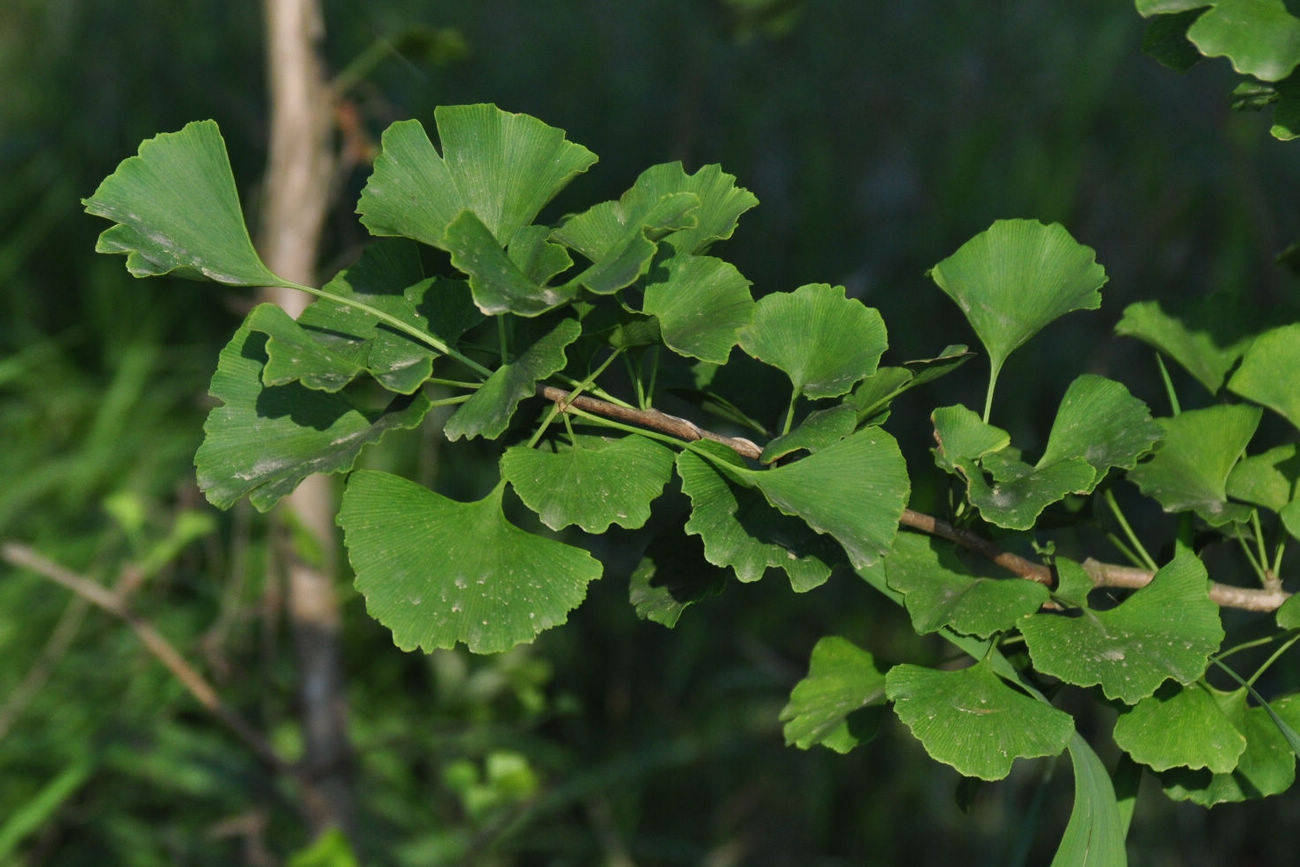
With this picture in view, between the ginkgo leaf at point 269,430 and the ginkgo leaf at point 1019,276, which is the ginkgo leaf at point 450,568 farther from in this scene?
the ginkgo leaf at point 1019,276

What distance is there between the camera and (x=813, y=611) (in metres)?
1.55

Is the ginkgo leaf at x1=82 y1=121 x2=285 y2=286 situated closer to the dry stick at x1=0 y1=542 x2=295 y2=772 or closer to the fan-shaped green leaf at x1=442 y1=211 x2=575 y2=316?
the fan-shaped green leaf at x1=442 y1=211 x2=575 y2=316

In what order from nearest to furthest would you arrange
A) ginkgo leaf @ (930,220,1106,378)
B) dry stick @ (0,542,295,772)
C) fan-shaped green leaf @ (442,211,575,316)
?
fan-shaped green leaf @ (442,211,575,316) → ginkgo leaf @ (930,220,1106,378) → dry stick @ (0,542,295,772)

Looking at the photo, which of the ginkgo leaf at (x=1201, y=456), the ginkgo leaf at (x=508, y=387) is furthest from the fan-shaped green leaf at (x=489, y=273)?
the ginkgo leaf at (x=1201, y=456)

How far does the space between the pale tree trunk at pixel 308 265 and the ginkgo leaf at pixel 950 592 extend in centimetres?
62

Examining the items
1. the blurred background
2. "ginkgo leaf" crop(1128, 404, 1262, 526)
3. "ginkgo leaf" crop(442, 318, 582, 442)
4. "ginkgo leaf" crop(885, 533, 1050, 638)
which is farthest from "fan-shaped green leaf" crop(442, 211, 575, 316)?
the blurred background

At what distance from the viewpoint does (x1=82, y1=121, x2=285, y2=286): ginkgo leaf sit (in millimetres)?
407

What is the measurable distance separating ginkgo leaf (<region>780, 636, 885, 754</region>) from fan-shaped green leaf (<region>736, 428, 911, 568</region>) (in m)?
0.13

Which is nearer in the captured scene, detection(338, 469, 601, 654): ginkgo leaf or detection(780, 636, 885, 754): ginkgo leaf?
detection(338, 469, 601, 654): ginkgo leaf

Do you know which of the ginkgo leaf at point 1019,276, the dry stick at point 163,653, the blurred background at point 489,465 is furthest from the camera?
the blurred background at point 489,465

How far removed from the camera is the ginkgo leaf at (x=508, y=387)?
373 millimetres

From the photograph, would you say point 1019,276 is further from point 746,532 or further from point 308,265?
A: point 308,265

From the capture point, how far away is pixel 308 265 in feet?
3.22

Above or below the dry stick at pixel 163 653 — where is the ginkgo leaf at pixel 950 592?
above
